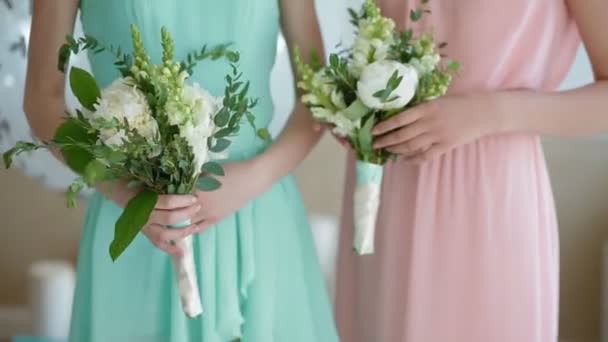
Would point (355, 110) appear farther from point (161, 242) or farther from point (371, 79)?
point (161, 242)

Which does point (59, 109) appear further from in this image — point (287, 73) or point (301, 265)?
point (287, 73)

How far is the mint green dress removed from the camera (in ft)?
4.11

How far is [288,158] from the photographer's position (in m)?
1.29

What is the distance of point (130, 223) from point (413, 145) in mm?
471

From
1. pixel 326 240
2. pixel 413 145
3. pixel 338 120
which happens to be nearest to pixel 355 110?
pixel 338 120

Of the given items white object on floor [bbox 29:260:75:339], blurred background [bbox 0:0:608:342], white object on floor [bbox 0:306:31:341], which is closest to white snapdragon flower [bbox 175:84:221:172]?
blurred background [bbox 0:0:608:342]

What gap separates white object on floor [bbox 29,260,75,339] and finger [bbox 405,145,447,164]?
143cm

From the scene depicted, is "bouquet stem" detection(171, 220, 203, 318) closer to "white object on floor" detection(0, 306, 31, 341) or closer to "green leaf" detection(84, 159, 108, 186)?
"green leaf" detection(84, 159, 108, 186)

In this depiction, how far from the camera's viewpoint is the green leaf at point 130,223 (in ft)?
3.32

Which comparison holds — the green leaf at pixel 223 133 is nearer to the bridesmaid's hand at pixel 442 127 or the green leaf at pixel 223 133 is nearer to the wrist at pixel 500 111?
the bridesmaid's hand at pixel 442 127

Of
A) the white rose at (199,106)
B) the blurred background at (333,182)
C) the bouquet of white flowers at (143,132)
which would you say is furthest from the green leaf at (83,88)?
the blurred background at (333,182)

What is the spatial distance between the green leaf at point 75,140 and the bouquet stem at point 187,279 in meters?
0.17

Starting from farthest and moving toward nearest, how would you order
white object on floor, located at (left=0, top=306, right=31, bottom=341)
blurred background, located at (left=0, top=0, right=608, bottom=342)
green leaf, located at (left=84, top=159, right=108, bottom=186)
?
white object on floor, located at (left=0, top=306, right=31, bottom=341), blurred background, located at (left=0, top=0, right=608, bottom=342), green leaf, located at (left=84, top=159, right=108, bottom=186)

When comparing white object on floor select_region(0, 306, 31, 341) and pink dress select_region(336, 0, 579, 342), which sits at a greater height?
pink dress select_region(336, 0, 579, 342)
